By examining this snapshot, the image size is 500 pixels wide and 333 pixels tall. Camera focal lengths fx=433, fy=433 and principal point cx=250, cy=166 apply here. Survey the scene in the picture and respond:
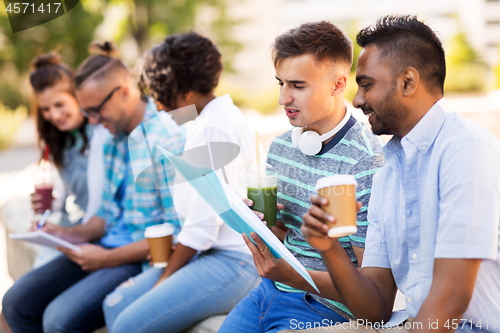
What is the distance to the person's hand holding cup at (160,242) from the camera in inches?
97.5

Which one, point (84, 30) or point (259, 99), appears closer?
point (259, 99)

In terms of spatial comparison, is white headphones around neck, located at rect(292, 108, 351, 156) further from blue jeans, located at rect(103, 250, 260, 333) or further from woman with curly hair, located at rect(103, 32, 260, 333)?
blue jeans, located at rect(103, 250, 260, 333)

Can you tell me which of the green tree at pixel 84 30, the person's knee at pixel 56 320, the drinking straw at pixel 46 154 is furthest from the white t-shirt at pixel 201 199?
the green tree at pixel 84 30

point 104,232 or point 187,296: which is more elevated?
point 104,232

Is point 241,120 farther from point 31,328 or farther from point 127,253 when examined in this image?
point 31,328

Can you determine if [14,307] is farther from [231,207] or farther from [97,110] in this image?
[231,207]

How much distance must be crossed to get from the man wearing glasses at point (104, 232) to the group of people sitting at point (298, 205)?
0.01 m

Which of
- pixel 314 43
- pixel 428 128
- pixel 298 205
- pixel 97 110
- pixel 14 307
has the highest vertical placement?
→ pixel 314 43

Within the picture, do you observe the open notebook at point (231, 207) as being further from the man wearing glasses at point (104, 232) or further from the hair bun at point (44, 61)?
the hair bun at point (44, 61)

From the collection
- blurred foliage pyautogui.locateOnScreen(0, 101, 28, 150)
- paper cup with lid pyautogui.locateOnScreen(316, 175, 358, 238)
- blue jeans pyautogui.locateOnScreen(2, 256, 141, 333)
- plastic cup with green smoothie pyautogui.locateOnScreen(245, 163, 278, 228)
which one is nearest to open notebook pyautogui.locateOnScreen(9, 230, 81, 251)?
blue jeans pyautogui.locateOnScreen(2, 256, 141, 333)

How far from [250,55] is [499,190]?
25092 mm

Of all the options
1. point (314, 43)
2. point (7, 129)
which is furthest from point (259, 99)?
point (314, 43)

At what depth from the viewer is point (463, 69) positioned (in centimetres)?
1552

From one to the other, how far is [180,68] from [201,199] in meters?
0.90
